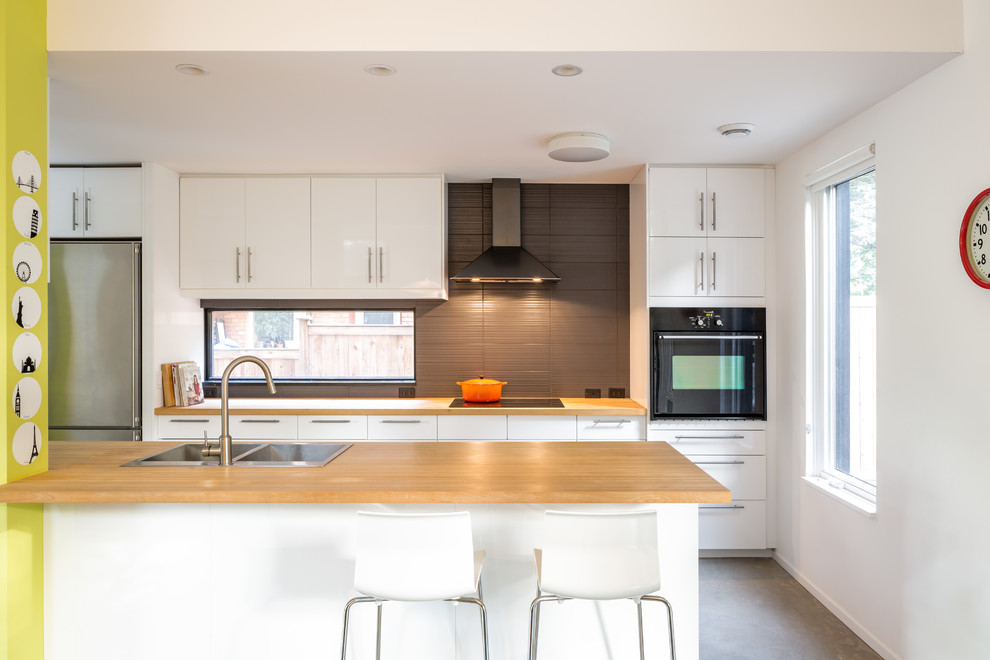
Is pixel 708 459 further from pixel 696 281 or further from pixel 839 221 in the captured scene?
pixel 839 221

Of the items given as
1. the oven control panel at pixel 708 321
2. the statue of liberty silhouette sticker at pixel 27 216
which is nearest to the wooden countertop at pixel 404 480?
the statue of liberty silhouette sticker at pixel 27 216

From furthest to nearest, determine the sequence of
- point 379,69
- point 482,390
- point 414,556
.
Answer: point 482,390, point 379,69, point 414,556

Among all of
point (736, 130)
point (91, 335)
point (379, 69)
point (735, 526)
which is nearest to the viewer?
point (379, 69)

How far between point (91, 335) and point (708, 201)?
3.86 meters

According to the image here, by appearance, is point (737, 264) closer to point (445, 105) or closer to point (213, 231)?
point (445, 105)

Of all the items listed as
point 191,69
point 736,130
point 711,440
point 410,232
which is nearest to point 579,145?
point 736,130

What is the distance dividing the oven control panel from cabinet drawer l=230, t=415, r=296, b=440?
2584mm

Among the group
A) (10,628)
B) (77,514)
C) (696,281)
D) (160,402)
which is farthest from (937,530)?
(160,402)

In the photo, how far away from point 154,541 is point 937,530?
2.94 m

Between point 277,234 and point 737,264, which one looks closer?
point 737,264

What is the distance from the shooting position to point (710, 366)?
3.93 m

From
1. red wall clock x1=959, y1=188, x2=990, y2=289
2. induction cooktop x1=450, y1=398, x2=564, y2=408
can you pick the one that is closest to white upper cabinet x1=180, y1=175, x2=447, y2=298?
induction cooktop x1=450, y1=398, x2=564, y2=408

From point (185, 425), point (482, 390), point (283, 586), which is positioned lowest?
point (283, 586)

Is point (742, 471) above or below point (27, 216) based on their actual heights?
below
